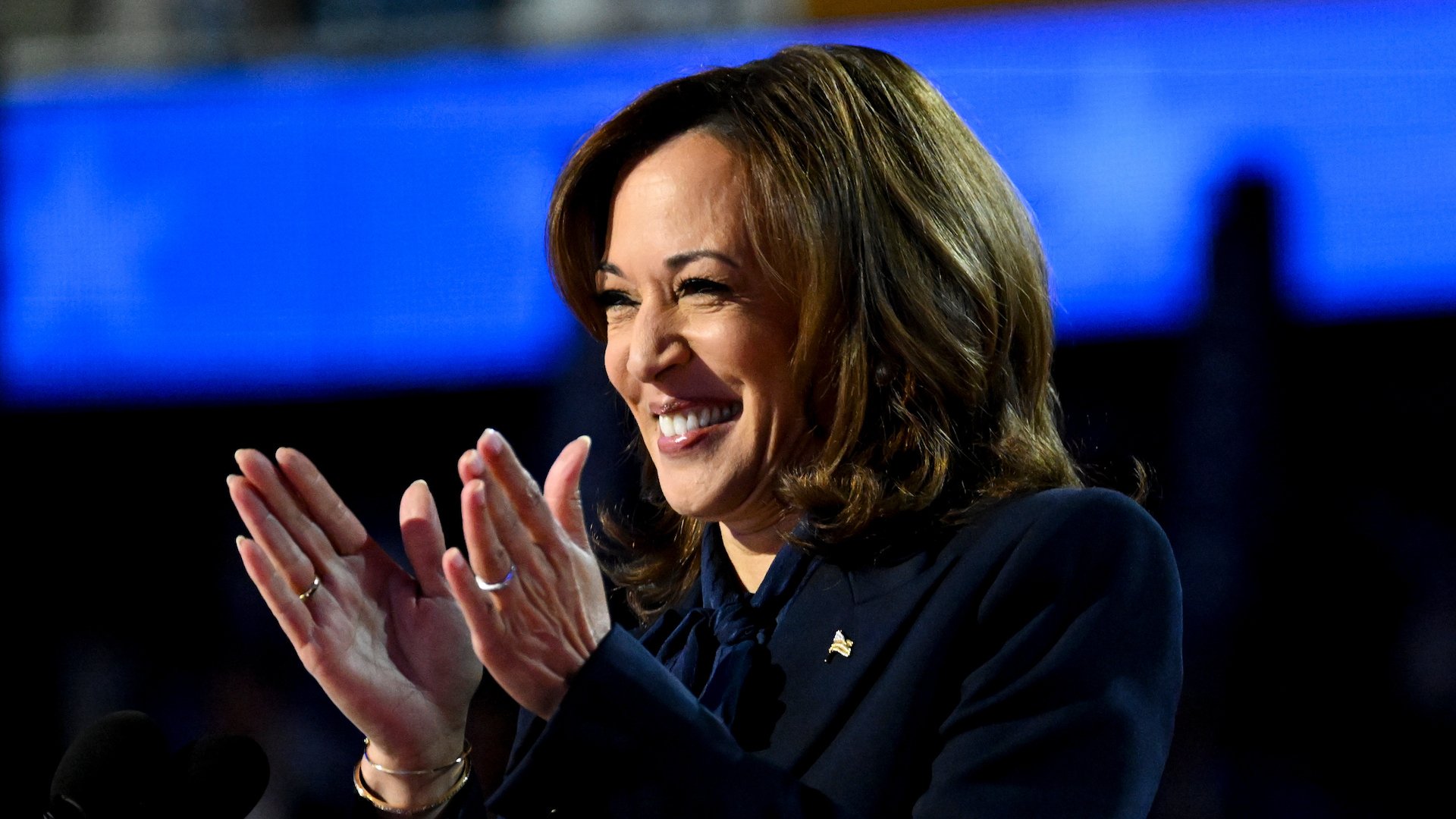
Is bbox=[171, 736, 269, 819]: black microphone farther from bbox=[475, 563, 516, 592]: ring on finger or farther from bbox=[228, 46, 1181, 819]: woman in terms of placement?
bbox=[475, 563, 516, 592]: ring on finger

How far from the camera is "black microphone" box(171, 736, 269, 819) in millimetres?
1348

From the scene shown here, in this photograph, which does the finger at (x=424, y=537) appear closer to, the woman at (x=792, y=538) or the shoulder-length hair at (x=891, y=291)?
the woman at (x=792, y=538)

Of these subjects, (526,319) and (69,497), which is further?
(69,497)

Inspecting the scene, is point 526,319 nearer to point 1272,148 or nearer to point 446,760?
point 1272,148

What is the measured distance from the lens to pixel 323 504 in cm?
155

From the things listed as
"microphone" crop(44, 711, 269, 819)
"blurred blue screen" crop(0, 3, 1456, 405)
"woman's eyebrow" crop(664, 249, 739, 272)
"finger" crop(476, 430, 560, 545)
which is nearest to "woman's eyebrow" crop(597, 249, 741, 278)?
"woman's eyebrow" crop(664, 249, 739, 272)

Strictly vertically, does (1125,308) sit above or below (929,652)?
below

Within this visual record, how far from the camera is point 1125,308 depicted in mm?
4391

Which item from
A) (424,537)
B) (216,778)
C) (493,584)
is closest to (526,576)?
(493,584)

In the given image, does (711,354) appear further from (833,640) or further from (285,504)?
(285,504)

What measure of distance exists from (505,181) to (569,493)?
364cm

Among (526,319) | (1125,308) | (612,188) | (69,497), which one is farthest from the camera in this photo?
(69,497)

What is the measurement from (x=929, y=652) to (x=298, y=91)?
4.13m

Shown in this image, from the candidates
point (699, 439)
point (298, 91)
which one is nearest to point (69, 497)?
point (298, 91)
